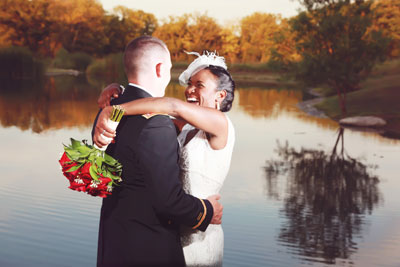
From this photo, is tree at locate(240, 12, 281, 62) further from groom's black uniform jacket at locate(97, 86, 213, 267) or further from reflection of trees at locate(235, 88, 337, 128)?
groom's black uniform jacket at locate(97, 86, 213, 267)

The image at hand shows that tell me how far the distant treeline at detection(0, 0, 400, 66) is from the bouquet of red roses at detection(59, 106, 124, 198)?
71.1 m

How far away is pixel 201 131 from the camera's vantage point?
308cm

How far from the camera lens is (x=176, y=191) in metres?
2.84

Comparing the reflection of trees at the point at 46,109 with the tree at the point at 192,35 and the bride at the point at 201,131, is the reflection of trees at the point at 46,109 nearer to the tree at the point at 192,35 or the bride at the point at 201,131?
the bride at the point at 201,131

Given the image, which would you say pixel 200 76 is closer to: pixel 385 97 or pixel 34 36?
pixel 385 97

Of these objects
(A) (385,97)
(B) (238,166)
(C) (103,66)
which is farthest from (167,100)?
(C) (103,66)

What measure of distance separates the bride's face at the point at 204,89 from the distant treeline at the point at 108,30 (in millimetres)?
70658

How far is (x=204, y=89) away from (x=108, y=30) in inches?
3847

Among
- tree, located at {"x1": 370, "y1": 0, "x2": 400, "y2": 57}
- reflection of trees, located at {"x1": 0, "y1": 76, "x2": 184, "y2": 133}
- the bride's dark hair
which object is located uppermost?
tree, located at {"x1": 370, "y1": 0, "x2": 400, "y2": 57}

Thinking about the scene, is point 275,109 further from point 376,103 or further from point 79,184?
point 79,184

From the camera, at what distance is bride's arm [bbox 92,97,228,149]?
2791 mm

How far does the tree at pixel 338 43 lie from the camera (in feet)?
103

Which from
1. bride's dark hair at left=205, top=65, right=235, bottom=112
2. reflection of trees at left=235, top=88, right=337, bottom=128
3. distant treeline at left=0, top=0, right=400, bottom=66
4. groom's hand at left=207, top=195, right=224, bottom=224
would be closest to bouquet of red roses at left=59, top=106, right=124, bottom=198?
groom's hand at left=207, top=195, right=224, bottom=224

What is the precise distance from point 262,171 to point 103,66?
58624mm
